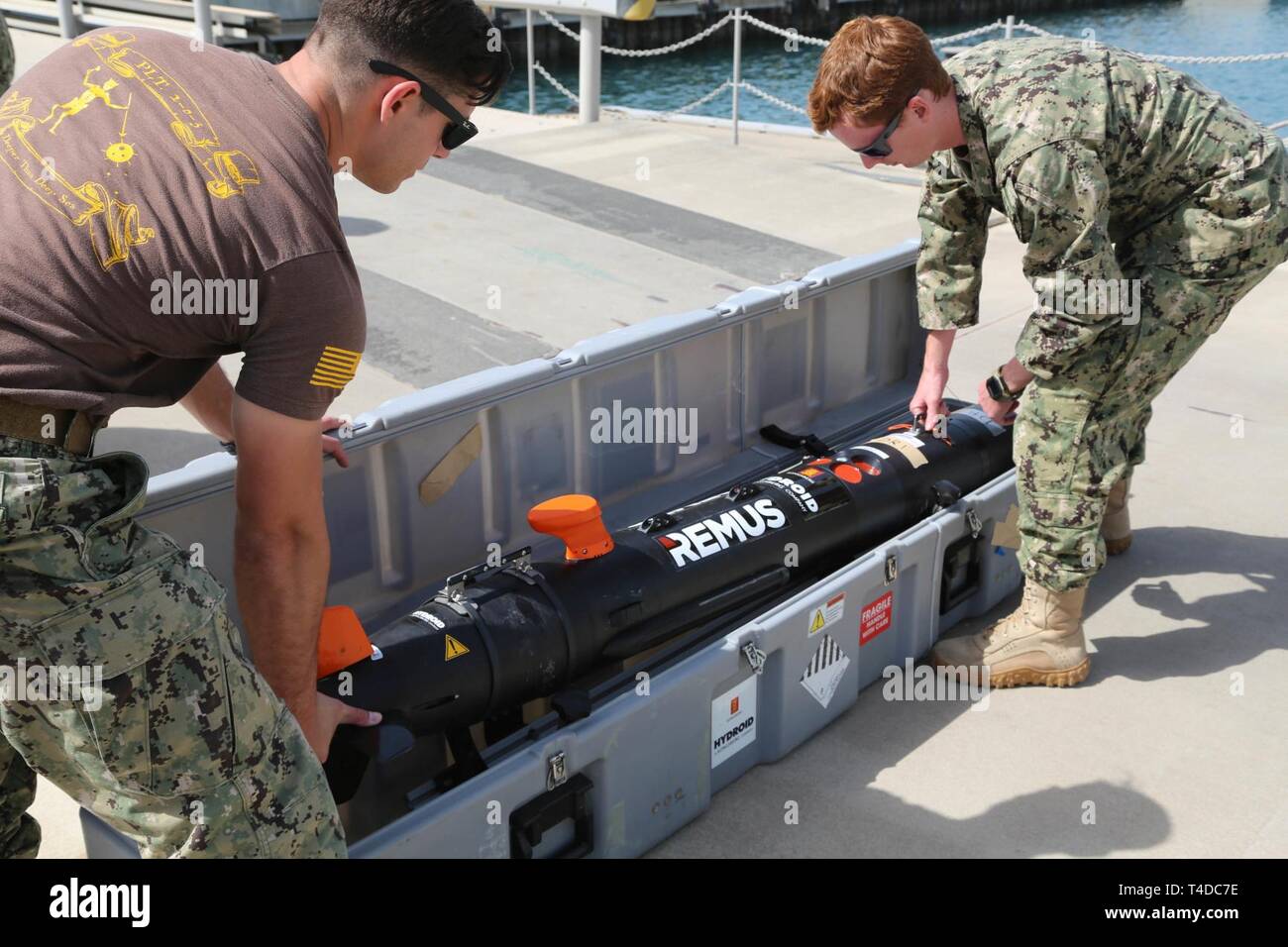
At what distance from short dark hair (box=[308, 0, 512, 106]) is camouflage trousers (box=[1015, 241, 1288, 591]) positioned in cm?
204

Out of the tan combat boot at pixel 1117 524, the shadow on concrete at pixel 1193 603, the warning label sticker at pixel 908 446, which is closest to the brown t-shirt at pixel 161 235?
the warning label sticker at pixel 908 446

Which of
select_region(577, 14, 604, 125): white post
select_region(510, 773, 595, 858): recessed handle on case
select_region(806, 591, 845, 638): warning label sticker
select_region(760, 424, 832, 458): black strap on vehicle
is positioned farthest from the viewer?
select_region(577, 14, 604, 125): white post

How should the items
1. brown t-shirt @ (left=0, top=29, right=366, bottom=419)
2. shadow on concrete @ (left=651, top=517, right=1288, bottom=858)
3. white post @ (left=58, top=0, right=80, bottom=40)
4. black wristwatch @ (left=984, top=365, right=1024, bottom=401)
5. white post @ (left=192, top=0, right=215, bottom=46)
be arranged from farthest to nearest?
1. white post @ (left=58, top=0, right=80, bottom=40)
2. white post @ (left=192, top=0, right=215, bottom=46)
3. black wristwatch @ (left=984, top=365, right=1024, bottom=401)
4. shadow on concrete @ (left=651, top=517, right=1288, bottom=858)
5. brown t-shirt @ (left=0, top=29, right=366, bottom=419)

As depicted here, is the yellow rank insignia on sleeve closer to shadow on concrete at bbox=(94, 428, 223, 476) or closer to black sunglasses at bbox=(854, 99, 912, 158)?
black sunglasses at bbox=(854, 99, 912, 158)

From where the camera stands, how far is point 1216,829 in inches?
120

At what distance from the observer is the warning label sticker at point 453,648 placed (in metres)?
2.80

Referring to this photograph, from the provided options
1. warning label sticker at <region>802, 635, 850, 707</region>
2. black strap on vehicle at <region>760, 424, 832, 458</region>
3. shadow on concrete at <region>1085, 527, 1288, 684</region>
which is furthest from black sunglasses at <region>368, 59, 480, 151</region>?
shadow on concrete at <region>1085, 527, 1288, 684</region>

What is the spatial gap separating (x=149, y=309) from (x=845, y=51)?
192 cm

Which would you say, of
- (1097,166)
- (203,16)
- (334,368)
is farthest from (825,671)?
(203,16)

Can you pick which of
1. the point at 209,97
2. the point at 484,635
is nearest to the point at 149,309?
the point at 209,97

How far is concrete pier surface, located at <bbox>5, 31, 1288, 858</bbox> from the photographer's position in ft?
10.2

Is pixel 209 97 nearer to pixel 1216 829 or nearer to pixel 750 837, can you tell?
pixel 750 837

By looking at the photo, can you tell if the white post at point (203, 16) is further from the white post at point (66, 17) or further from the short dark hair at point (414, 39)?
the short dark hair at point (414, 39)

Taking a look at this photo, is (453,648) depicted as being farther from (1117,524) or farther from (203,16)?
(203,16)
